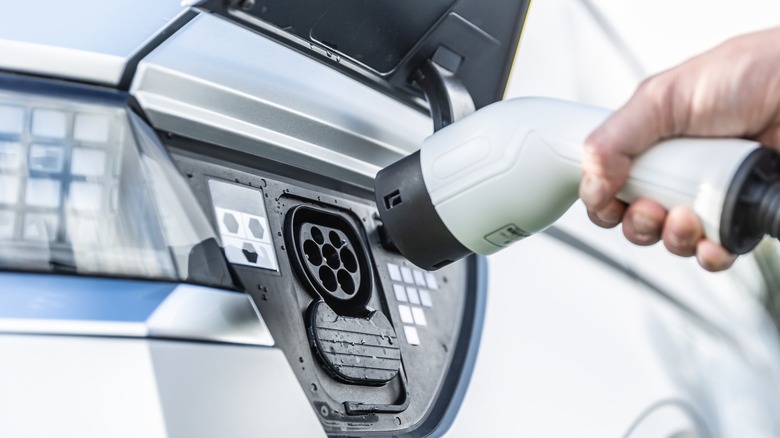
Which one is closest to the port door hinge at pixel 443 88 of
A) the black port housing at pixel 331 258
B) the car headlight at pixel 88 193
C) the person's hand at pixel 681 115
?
the black port housing at pixel 331 258

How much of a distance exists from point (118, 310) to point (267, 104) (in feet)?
1.16

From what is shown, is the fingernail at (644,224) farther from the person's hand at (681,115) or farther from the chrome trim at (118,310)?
the chrome trim at (118,310)

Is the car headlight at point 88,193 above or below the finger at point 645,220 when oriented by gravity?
above

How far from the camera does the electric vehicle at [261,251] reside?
0.77 meters

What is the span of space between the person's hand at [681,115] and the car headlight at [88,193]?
0.39 meters

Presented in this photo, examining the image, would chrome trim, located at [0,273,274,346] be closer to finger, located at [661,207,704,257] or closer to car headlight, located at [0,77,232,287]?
car headlight, located at [0,77,232,287]

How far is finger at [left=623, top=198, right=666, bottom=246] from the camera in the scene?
907mm

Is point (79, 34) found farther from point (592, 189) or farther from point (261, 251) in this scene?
point (592, 189)

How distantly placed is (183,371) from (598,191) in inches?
17.3

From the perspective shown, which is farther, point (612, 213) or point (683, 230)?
point (612, 213)

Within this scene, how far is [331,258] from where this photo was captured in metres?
1.13

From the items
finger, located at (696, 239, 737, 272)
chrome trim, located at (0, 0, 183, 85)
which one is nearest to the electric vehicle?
chrome trim, located at (0, 0, 183, 85)

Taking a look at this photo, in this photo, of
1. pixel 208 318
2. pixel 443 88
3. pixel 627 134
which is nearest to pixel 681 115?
pixel 627 134

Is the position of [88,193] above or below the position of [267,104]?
below
